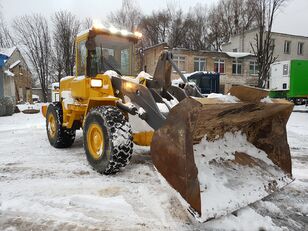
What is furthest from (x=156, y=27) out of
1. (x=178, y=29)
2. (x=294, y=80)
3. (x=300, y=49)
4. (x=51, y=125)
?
(x=51, y=125)

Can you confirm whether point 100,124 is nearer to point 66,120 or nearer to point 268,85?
point 66,120

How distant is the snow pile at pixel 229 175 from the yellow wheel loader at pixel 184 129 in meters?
0.01

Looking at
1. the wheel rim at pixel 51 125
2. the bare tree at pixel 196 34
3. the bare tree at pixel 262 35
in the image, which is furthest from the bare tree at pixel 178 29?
the wheel rim at pixel 51 125

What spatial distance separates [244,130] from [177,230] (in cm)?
179

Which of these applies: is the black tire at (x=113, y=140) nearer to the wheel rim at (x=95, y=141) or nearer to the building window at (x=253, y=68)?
the wheel rim at (x=95, y=141)

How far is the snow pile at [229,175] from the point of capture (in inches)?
110

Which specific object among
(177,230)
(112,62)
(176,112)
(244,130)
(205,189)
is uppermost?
(112,62)

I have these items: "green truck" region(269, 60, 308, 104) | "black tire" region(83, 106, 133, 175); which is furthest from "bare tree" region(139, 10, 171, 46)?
"black tire" region(83, 106, 133, 175)

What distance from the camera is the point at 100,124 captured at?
3953 mm

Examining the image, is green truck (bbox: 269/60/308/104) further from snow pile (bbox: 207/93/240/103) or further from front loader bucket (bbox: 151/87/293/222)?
snow pile (bbox: 207/93/240/103)

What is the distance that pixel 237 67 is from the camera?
29.2 metres

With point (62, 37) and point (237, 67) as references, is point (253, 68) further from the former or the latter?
point (62, 37)

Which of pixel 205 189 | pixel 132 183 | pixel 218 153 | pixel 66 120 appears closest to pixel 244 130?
pixel 218 153

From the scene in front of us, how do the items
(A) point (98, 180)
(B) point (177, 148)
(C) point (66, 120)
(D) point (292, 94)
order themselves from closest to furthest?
(B) point (177, 148) → (A) point (98, 180) → (C) point (66, 120) → (D) point (292, 94)
